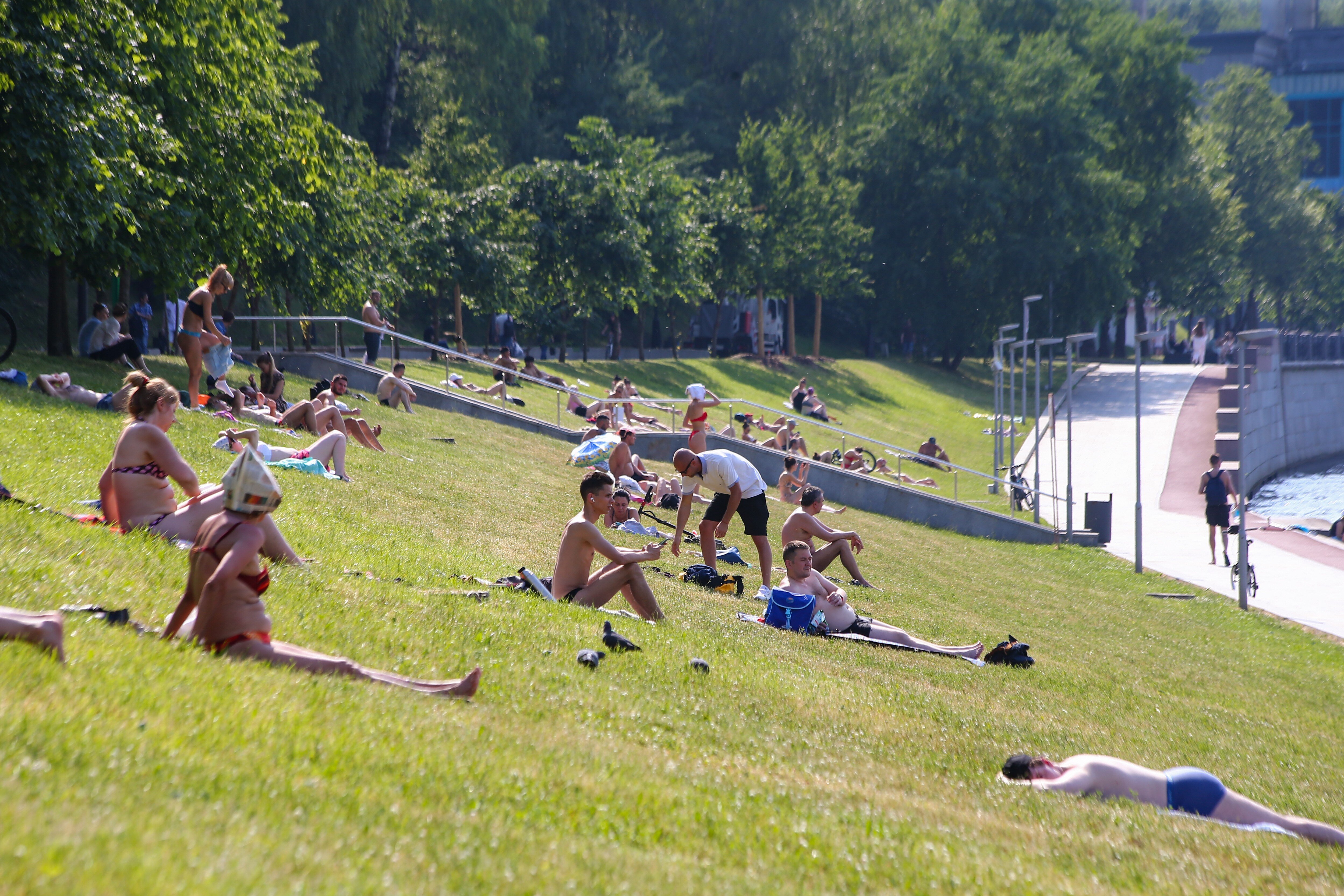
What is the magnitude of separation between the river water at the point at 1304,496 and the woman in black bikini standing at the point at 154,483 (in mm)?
35525

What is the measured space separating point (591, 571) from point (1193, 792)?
200 inches

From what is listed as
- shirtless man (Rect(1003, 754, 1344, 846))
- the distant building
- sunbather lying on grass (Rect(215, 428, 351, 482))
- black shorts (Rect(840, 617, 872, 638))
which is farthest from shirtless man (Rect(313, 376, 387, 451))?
the distant building

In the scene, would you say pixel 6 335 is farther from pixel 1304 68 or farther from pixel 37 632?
pixel 1304 68

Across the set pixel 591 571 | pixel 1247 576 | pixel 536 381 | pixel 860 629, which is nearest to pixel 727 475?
pixel 860 629

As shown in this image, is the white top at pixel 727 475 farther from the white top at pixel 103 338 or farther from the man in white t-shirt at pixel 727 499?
the white top at pixel 103 338

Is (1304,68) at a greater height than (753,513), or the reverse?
(1304,68)

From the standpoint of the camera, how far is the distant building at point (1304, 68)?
99250mm

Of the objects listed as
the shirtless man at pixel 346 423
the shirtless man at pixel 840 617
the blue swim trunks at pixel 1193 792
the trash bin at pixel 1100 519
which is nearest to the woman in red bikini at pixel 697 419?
the shirtless man at pixel 840 617

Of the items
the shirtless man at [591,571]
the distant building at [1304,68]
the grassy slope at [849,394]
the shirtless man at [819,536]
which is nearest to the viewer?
the shirtless man at [591,571]

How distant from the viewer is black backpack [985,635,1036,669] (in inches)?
455

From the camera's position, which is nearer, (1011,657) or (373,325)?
(1011,657)

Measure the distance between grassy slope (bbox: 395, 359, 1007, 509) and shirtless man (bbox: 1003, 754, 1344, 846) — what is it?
19412 mm

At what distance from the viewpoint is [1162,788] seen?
23.4 feet

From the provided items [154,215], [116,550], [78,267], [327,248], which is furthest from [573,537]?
[327,248]
